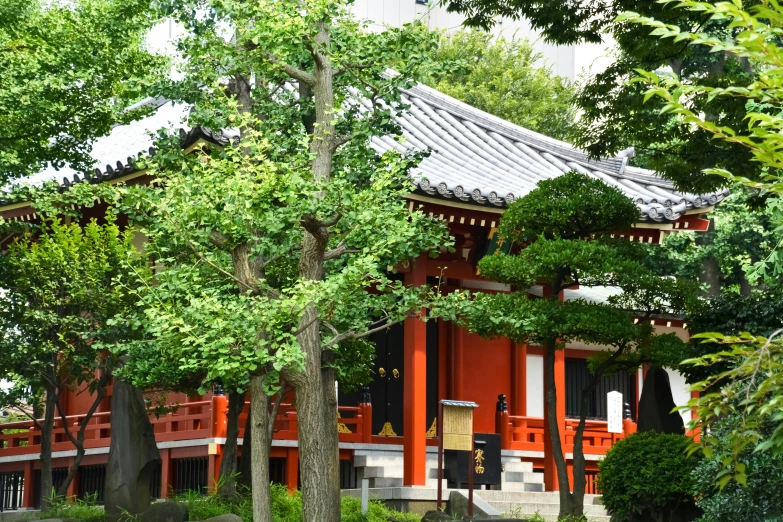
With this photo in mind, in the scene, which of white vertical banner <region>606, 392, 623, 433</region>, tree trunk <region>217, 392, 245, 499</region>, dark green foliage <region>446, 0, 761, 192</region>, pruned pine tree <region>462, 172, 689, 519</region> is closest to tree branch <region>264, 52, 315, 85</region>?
dark green foliage <region>446, 0, 761, 192</region>

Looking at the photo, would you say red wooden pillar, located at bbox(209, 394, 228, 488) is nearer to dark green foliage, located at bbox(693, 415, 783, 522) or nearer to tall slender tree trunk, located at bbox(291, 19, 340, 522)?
tall slender tree trunk, located at bbox(291, 19, 340, 522)

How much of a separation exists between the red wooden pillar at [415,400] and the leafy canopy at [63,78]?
202 inches

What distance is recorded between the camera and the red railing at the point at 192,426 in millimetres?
15797

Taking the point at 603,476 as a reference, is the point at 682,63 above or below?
above

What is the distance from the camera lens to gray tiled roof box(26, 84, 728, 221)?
55.8 feet

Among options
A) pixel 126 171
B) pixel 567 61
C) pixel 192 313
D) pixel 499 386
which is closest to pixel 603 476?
pixel 192 313

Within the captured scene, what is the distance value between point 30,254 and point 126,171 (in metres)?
2.40

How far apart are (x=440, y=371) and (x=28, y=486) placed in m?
7.46

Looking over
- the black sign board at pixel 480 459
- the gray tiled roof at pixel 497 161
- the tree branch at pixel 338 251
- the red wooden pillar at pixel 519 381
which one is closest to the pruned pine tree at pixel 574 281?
the black sign board at pixel 480 459

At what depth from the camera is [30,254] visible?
14211 mm

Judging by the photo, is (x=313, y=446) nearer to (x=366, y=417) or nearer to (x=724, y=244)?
(x=366, y=417)

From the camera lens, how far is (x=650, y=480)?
39.8ft

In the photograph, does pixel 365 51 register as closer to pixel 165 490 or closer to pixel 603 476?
pixel 603 476

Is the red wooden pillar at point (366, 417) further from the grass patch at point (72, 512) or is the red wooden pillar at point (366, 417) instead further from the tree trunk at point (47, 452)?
the tree trunk at point (47, 452)
